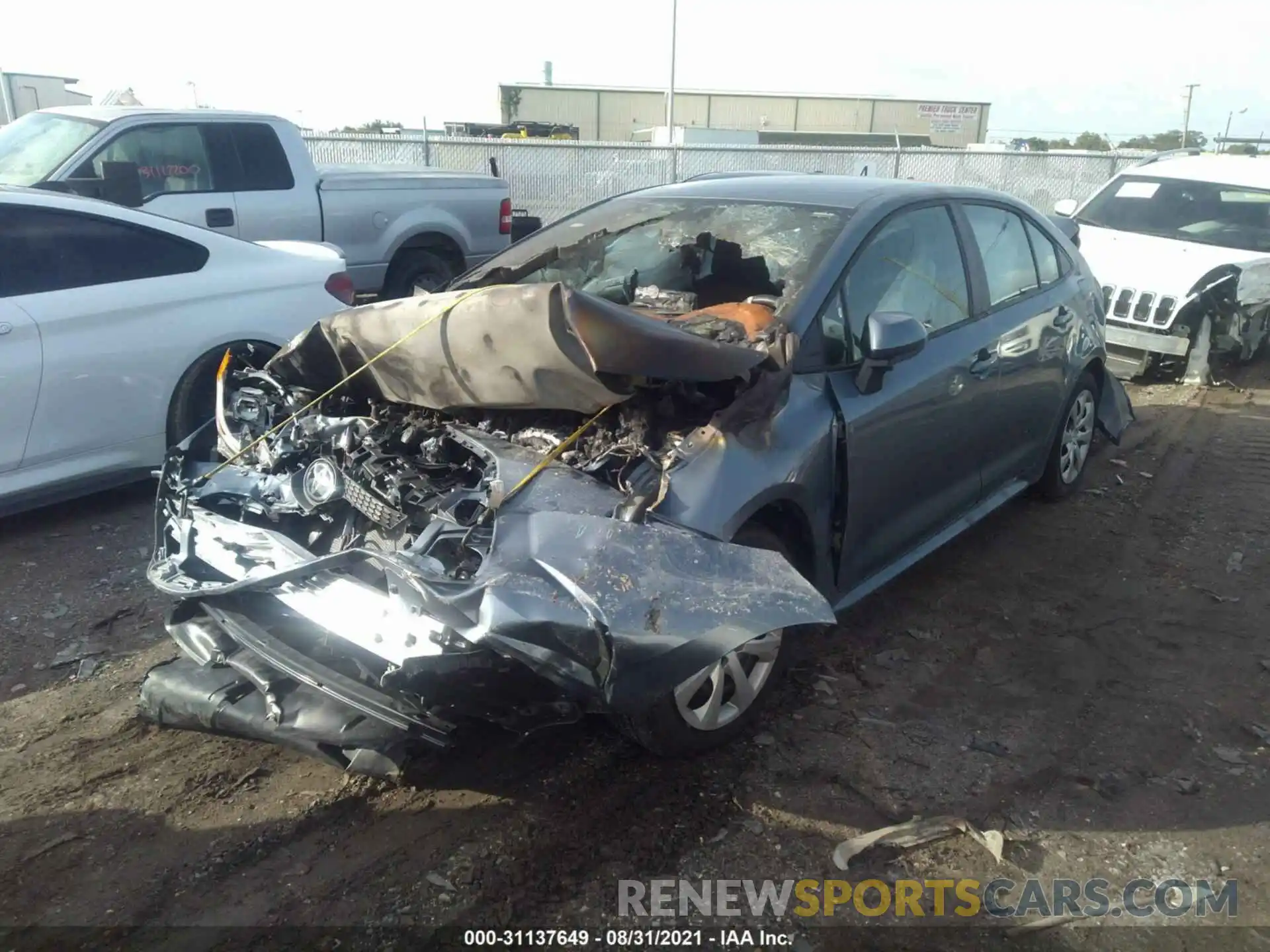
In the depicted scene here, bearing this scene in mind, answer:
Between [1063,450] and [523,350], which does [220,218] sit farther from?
[1063,450]

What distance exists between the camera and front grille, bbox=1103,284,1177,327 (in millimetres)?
8719

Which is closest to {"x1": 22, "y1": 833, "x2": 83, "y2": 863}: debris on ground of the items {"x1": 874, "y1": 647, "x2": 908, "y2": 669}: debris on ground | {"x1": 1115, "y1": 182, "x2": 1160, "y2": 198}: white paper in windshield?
{"x1": 874, "y1": 647, "x2": 908, "y2": 669}: debris on ground

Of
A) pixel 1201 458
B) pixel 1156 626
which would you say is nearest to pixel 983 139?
pixel 1201 458

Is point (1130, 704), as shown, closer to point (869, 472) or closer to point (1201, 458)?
point (869, 472)

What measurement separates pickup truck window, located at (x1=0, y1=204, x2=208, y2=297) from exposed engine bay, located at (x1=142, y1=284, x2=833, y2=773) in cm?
184

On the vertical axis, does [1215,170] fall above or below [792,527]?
above

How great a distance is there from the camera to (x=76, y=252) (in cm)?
516

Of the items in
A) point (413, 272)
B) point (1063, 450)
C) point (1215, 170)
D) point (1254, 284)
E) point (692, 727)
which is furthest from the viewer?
point (1215, 170)

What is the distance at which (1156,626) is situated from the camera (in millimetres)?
4547

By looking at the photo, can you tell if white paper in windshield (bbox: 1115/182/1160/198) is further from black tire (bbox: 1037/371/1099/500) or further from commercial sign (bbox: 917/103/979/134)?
commercial sign (bbox: 917/103/979/134)

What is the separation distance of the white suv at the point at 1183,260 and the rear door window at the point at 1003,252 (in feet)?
13.7

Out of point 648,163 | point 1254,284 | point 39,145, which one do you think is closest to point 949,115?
point 648,163

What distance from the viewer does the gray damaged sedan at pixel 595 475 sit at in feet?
8.94

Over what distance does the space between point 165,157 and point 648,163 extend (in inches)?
397
